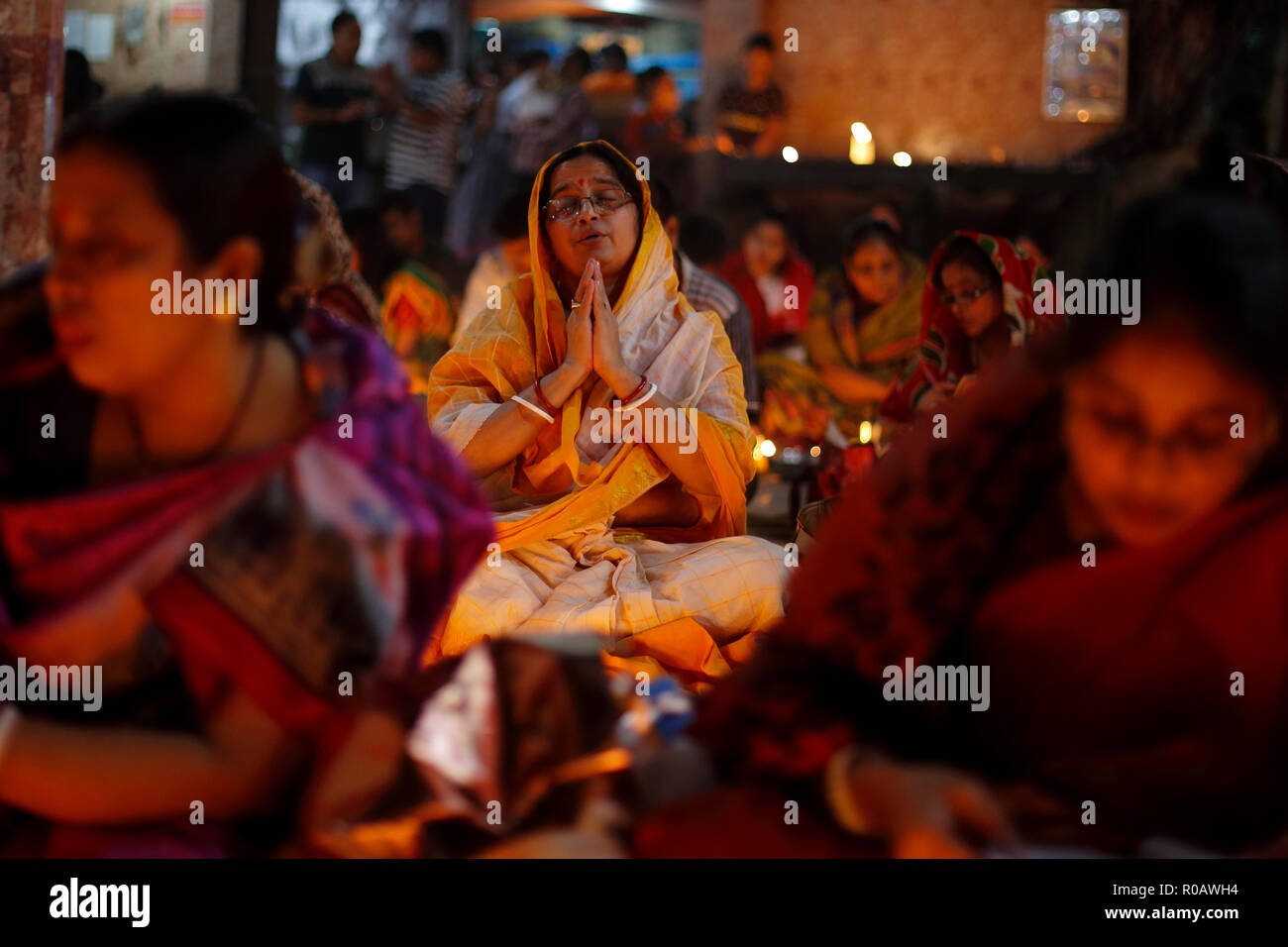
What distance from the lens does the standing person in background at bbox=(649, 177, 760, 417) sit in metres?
5.30

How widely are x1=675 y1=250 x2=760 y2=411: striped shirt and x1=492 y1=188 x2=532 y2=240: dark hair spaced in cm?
103

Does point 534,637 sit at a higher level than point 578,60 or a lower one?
lower

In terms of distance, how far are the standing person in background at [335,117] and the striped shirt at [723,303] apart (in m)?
3.97

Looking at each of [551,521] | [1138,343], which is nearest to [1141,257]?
[1138,343]

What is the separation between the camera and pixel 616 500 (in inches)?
146

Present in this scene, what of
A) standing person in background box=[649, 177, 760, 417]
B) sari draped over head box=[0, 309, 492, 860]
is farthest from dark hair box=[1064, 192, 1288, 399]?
standing person in background box=[649, 177, 760, 417]

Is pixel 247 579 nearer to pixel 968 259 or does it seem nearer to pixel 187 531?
pixel 187 531

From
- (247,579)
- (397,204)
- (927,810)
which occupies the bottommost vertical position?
(927,810)

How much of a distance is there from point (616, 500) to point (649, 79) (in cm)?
727

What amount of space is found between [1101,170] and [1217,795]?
34.3 feet

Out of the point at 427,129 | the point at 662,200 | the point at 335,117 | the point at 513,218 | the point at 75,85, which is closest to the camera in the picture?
the point at 662,200

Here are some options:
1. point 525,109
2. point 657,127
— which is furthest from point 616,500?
point 657,127

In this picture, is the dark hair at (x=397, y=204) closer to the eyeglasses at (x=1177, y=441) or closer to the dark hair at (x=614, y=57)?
the dark hair at (x=614, y=57)
